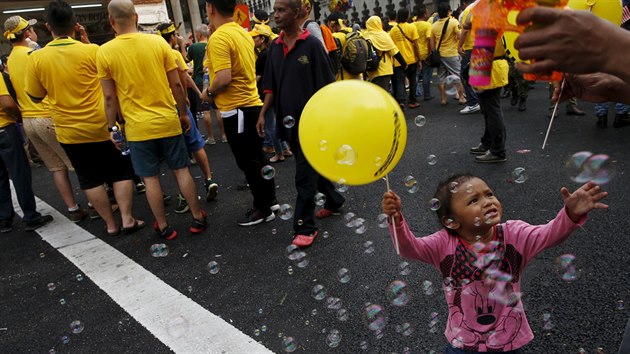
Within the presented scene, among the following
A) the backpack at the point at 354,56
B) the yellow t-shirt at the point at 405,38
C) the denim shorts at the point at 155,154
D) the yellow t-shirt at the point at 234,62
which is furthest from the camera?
the yellow t-shirt at the point at 405,38

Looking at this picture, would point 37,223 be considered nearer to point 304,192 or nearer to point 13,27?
point 13,27

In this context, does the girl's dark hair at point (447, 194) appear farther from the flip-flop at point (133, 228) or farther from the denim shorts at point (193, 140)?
the flip-flop at point (133, 228)

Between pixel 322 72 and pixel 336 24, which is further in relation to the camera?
pixel 336 24

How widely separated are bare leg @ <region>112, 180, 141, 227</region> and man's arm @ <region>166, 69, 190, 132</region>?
0.96 m

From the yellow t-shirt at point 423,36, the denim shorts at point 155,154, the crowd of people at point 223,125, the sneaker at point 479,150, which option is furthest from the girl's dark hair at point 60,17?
the yellow t-shirt at point 423,36

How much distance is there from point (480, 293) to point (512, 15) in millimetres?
1100

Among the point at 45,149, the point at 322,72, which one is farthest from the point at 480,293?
the point at 45,149

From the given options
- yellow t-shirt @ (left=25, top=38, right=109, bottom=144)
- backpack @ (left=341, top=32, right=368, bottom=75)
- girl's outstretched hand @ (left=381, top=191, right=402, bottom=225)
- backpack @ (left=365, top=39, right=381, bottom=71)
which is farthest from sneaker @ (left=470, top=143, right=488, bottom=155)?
Result: yellow t-shirt @ (left=25, top=38, right=109, bottom=144)

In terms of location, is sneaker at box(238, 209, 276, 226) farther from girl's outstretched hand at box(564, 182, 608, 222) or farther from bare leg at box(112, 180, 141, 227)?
girl's outstretched hand at box(564, 182, 608, 222)

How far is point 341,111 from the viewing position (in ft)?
5.97

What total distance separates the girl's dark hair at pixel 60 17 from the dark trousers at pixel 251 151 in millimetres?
1730

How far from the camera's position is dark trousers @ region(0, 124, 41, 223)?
5.00 m

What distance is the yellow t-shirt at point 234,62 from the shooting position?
3954mm

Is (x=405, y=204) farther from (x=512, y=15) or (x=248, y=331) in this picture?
(x=512, y=15)
